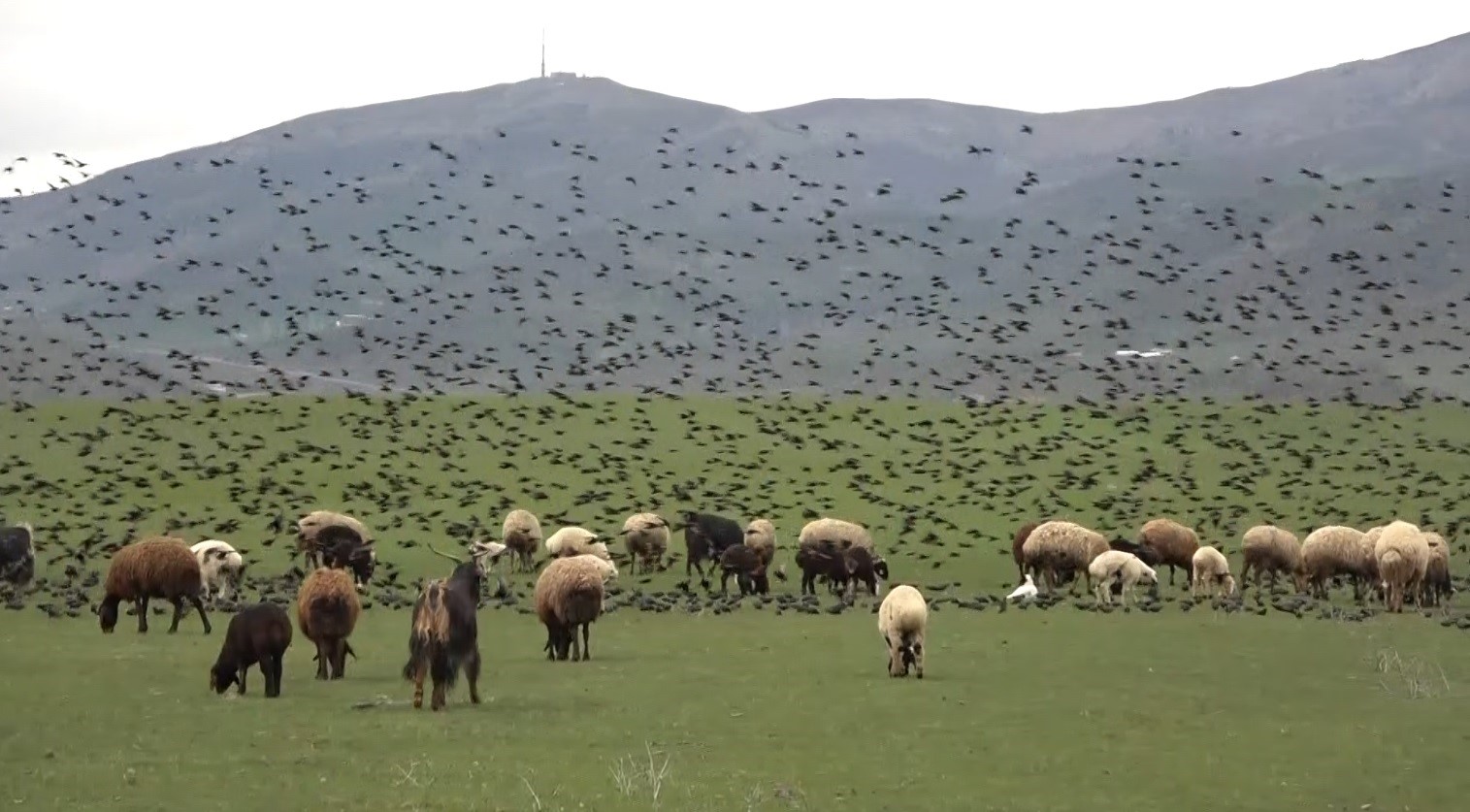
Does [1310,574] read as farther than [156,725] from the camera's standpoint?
Yes

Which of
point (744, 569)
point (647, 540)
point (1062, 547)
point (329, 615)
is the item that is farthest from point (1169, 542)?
point (329, 615)

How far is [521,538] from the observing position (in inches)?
1997

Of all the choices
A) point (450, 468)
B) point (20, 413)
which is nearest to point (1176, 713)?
point (450, 468)

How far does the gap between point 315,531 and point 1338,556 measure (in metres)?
24.5

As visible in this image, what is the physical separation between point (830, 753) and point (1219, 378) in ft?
561

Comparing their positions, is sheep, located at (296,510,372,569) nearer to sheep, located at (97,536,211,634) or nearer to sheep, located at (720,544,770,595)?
sheep, located at (720,544,770,595)

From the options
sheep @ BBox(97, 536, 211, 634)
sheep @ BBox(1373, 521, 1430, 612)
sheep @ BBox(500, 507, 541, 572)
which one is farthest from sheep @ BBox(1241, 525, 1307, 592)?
sheep @ BBox(97, 536, 211, 634)

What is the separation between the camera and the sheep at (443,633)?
79.2 feet

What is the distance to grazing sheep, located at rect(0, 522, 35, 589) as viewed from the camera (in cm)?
4319

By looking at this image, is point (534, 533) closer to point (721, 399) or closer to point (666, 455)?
point (666, 455)

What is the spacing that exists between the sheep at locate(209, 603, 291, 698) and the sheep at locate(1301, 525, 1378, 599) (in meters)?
26.6

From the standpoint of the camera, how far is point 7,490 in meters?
66.0

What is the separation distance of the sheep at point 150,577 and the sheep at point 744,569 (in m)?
13.8

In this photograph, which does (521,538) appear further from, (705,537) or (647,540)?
(705,537)
